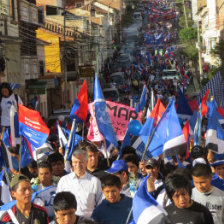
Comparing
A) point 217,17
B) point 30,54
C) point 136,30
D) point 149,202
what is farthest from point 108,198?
point 136,30

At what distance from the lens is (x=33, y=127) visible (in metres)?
10.4

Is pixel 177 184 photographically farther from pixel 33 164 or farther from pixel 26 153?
pixel 26 153

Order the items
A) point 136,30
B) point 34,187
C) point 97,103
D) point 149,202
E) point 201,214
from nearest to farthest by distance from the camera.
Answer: point 149,202
point 201,214
point 34,187
point 97,103
point 136,30

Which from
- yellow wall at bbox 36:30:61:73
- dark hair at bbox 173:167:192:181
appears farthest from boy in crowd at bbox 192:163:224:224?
yellow wall at bbox 36:30:61:73

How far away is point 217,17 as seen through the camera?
50125 mm

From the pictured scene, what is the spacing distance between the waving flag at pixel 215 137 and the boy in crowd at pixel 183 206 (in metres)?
4.57

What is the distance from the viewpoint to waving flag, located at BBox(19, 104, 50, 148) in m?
10.2

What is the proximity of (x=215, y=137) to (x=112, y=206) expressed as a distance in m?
4.70

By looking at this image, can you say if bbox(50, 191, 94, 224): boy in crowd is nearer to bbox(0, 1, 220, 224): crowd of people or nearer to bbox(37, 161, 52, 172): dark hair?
bbox(0, 1, 220, 224): crowd of people

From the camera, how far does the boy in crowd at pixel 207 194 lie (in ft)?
21.4

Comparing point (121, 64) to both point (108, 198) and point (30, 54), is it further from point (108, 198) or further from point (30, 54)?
point (108, 198)

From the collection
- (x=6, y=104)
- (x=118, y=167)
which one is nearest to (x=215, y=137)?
(x=118, y=167)

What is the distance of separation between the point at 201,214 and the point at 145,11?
105414 mm

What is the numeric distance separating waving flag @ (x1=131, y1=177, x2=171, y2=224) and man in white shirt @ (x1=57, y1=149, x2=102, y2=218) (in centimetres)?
172
